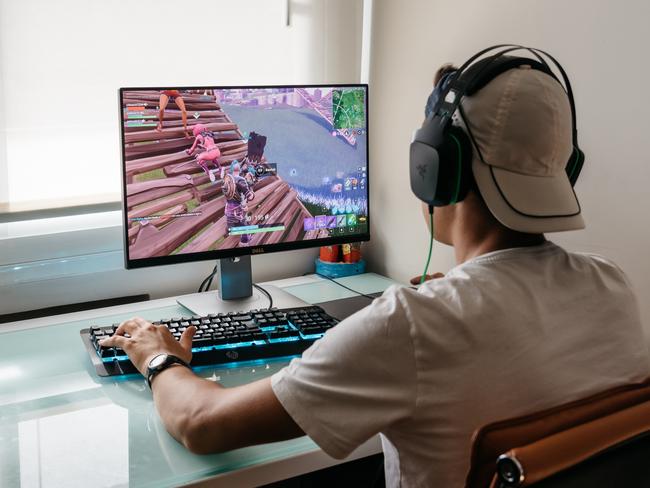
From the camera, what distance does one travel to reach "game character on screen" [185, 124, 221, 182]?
1.71 metres

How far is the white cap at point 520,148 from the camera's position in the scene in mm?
1049

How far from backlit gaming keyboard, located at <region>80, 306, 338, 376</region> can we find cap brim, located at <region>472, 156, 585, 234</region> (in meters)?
0.63

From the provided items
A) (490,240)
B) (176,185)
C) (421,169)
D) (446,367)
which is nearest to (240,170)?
(176,185)

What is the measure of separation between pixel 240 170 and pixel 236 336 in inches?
16.5

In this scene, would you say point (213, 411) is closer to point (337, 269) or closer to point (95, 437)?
point (95, 437)

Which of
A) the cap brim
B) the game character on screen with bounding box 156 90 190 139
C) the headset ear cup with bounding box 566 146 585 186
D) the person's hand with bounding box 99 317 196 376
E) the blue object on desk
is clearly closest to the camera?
the cap brim

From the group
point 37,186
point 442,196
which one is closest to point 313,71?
point 37,186

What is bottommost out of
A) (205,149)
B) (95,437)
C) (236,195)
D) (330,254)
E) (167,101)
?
(95,437)

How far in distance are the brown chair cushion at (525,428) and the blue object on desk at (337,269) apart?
49.6 inches

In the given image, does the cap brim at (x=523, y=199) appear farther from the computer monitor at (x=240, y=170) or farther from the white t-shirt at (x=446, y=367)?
the computer monitor at (x=240, y=170)

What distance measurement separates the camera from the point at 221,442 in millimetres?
1122

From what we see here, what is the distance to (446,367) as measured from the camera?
3.15 feet

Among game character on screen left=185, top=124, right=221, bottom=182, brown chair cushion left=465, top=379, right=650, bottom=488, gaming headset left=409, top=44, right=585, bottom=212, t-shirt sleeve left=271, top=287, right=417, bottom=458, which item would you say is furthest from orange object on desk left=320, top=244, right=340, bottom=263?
brown chair cushion left=465, top=379, right=650, bottom=488

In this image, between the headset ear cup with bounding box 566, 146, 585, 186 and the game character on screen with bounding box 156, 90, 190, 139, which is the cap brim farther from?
the game character on screen with bounding box 156, 90, 190, 139
